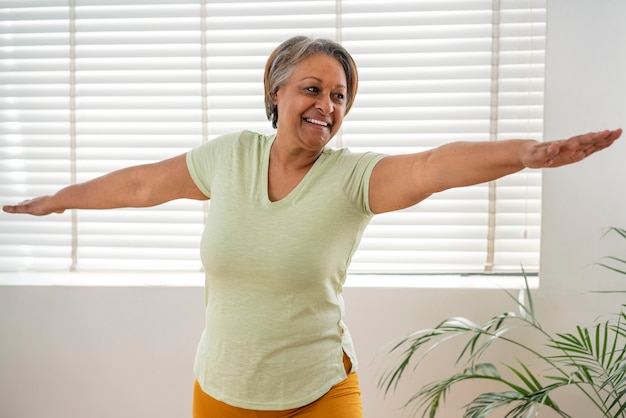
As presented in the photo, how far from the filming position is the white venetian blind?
7.87ft

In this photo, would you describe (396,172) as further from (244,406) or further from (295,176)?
(244,406)

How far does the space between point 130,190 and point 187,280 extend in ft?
2.53

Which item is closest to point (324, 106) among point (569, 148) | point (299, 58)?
point (299, 58)

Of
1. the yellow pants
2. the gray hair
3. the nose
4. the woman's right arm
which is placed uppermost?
the gray hair

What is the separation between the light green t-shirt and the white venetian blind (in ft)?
3.07

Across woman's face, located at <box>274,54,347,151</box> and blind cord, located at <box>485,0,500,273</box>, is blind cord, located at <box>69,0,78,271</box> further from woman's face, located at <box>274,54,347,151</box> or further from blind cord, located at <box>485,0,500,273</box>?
blind cord, located at <box>485,0,500,273</box>

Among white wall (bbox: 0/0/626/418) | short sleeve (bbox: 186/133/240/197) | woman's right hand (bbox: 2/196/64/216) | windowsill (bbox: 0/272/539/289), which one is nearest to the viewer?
short sleeve (bbox: 186/133/240/197)

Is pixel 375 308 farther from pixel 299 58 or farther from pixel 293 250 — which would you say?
pixel 299 58

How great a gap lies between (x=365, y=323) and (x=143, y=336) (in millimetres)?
859

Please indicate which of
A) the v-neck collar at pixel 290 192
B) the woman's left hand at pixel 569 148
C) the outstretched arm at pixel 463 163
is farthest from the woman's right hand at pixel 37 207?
the woman's left hand at pixel 569 148

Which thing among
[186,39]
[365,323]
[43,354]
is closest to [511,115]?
[365,323]

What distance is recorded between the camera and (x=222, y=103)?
8.27 feet

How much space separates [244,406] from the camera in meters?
1.54

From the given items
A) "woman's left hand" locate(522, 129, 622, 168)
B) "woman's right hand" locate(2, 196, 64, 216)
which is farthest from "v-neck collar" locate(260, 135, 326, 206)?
"woman's right hand" locate(2, 196, 64, 216)
